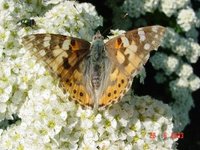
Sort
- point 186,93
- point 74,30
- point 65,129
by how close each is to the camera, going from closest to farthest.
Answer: point 65,129 < point 74,30 < point 186,93

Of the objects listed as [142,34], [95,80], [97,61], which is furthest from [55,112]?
[142,34]

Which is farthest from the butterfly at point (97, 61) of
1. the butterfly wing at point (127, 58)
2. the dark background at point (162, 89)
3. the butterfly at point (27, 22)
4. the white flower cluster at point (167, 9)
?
the white flower cluster at point (167, 9)

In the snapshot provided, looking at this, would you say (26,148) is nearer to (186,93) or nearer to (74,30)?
(74,30)

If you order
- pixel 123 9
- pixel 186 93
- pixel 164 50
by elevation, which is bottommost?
pixel 186 93

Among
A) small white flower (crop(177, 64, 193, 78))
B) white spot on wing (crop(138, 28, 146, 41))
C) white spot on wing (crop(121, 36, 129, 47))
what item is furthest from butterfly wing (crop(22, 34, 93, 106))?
small white flower (crop(177, 64, 193, 78))

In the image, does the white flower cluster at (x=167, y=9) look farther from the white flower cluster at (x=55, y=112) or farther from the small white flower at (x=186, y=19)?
the white flower cluster at (x=55, y=112)

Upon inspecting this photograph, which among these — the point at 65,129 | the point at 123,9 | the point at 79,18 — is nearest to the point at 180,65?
the point at 123,9

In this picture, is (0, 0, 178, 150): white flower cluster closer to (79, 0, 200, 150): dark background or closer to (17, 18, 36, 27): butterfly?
(17, 18, 36, 27): butterfly
